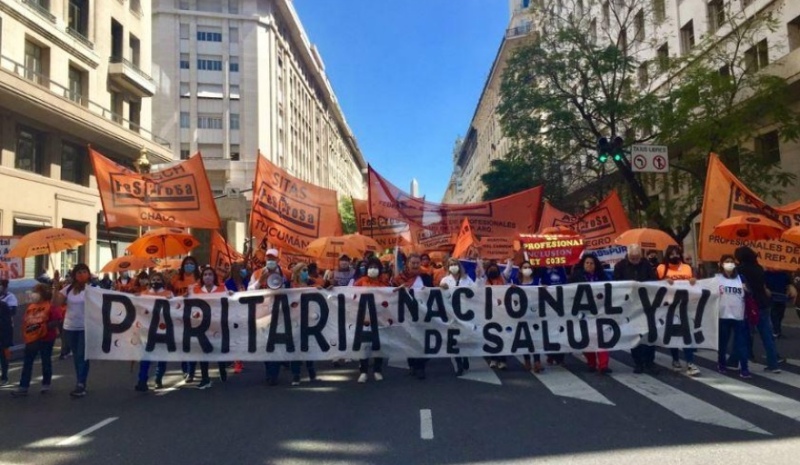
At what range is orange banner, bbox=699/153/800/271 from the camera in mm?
9859

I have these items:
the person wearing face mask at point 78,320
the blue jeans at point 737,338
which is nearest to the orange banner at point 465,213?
the blue jeans at point 737,338

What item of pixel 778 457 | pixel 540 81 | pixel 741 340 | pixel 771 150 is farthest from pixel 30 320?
pixel 771 150

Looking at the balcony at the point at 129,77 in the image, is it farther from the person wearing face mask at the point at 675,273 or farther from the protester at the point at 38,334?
the person wearing face mask at the point at 675,273

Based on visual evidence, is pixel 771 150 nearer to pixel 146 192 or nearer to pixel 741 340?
pixel 741 340

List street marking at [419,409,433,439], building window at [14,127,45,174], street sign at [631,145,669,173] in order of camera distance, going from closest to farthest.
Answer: street marking at [419,409,433,439] → street sign at [631,145,669,173] → building window at [14,127,45,174]

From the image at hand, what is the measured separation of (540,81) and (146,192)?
51.1 feet

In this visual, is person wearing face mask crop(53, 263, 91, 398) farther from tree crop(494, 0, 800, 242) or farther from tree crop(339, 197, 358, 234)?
tree crop(339, 197, 358, 234)

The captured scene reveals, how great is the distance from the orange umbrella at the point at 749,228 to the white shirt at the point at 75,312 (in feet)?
30.0

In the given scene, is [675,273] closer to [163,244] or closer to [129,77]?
[163,244]

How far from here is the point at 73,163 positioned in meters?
25.8

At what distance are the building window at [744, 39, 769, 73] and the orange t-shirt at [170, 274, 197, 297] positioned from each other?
1966 centimetres

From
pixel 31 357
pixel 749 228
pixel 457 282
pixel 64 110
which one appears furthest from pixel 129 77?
pixel 749 228

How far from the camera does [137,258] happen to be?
15.0m

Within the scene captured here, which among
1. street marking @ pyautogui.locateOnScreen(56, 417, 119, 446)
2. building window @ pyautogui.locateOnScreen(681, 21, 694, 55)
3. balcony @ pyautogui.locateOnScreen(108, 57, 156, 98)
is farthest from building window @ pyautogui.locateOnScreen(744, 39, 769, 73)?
balcony @ pyautogui.locateOnScreen(108, 57, 156, 98)
